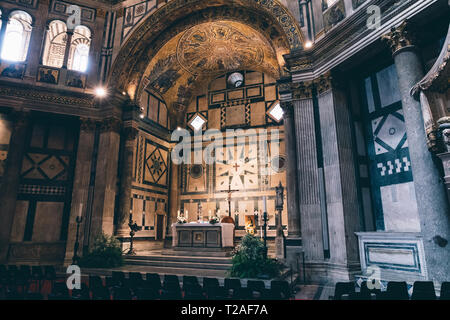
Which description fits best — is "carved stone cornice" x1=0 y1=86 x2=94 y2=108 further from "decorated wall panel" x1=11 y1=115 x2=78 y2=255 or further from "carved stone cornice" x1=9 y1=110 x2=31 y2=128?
"decorated wall panel" x1=11 y1=115 x2=78 y2=255

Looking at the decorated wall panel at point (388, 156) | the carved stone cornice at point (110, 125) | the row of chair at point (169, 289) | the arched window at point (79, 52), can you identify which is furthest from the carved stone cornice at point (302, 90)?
the arched window at point (79, 52)

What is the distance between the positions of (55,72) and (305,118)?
11532 mm

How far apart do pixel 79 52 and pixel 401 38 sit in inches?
588

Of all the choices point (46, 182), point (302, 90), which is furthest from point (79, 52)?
point (302, 90)

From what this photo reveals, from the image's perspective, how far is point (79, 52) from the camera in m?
15.8

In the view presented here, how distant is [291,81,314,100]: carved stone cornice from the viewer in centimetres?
1066

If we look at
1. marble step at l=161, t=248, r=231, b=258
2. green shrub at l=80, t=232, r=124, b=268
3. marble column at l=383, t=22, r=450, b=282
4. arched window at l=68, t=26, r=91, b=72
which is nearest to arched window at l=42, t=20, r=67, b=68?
arched window at l=68, t=26, r=91, b=72

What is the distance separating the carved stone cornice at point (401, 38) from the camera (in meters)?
7.71

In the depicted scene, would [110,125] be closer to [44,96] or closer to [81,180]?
[81,180]

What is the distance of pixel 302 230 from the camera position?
984cm

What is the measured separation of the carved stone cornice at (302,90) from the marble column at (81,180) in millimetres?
9261

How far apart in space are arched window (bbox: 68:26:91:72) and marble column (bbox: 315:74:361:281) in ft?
40.1
